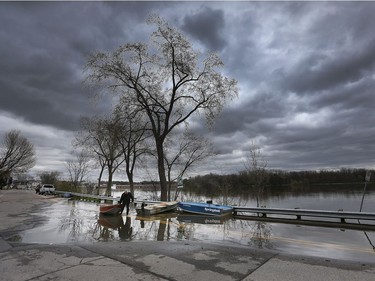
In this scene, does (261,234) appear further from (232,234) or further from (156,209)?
(156,209)

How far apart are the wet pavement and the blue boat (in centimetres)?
858

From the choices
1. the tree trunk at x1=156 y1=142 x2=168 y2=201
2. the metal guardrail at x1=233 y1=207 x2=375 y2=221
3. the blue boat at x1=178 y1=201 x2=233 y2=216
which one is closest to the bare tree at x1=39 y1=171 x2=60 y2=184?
the tree trunk at x1=156 y1=142 x2=168 y2=201

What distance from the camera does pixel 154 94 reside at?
2491cm

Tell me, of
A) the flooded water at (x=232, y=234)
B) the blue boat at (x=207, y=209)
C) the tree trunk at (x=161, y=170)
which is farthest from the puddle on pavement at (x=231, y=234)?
the tree trunk at (x=161, y=170)

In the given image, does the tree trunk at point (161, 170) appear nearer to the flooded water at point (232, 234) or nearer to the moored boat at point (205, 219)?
the moored boat at point (205, 219)

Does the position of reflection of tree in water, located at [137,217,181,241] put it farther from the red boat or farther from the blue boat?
the red boat

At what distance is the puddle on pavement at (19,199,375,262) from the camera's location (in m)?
8.98

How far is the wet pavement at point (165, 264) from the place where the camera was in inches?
234

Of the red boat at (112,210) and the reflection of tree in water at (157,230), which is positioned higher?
the red boat at (112,210)

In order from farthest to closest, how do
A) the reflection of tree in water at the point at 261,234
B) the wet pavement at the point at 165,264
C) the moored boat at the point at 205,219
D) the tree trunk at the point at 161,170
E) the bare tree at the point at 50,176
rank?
1. the bare tree at the point at 50,176
2. the tree trunk at the point at 161,170
3. the moored boat at the point at 205,219
4. the reflection of tree in water at the point at 261,234
5. the wet pavement at the point at 165,264

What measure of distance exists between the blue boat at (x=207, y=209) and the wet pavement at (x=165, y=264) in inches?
338

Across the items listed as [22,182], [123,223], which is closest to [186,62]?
[123,223]

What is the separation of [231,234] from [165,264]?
5560 mm

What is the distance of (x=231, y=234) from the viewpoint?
1182 centimetres
